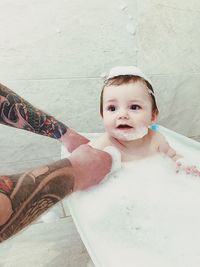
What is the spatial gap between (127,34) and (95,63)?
214 mm

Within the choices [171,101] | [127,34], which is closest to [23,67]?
[127,34]

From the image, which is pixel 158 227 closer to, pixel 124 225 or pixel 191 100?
→ pixel 124 225

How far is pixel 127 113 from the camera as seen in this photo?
3.56ft

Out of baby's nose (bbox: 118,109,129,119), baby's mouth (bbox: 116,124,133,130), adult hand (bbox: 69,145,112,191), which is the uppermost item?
baby's nose (bbox: 118,109,129,119)

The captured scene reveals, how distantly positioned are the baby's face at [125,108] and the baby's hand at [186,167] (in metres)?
0.21

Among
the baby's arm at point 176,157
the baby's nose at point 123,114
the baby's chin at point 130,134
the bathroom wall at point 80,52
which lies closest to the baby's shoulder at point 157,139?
the baby's arm at point 176,157

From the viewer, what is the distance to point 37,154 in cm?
145

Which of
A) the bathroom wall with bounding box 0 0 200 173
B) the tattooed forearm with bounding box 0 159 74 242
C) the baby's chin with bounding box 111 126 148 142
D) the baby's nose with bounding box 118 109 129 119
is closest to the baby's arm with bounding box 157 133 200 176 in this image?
the baby's chin with bounding box 111 126 148 142

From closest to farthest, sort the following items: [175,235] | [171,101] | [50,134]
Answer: [175,235]
[50,134]
[171,101]

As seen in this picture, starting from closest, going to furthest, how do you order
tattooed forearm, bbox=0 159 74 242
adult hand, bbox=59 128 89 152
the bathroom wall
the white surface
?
tattooed forearm, bbox=0 159 74 242 < the white surface < adult hand, bbox=59 128 89 152 < the bathroom wall

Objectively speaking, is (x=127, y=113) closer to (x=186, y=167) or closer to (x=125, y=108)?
(x=125, y=108)

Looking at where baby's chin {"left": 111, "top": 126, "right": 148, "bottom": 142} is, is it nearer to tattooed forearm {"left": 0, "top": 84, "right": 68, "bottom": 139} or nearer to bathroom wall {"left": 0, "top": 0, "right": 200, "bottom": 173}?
tattooed forearm {"left": 0, "top": 84, "right": 68, "bottom": 139}

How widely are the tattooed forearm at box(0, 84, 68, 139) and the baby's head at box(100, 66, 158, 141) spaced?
0.22 meters

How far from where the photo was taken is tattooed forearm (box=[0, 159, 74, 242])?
25.4 inches
